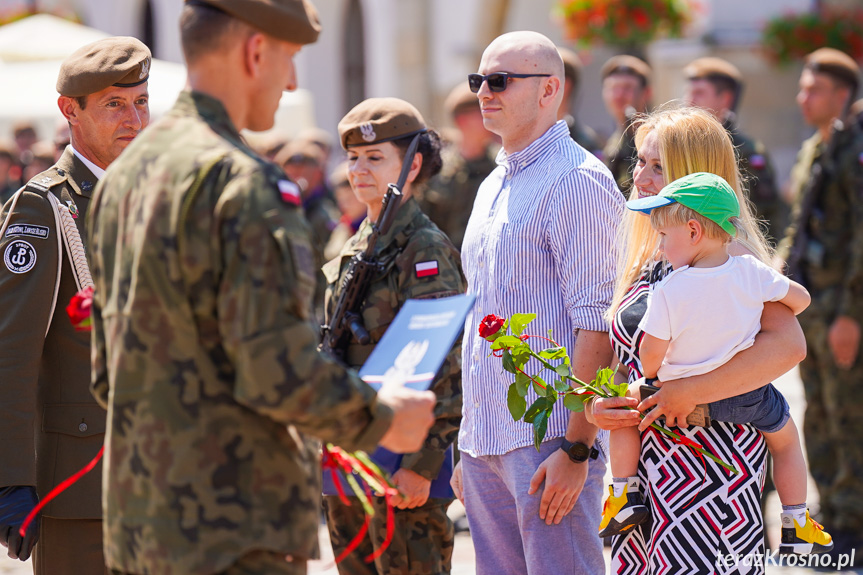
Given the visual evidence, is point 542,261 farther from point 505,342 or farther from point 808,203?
point 808,203

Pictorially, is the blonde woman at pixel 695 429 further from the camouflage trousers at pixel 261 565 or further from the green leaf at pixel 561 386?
the camouflage trousers at pixel 261 565

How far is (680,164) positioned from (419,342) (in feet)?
4.19

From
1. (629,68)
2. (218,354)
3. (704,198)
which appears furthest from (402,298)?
(629,68)

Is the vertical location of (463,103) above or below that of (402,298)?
below

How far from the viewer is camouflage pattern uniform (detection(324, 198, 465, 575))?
379 centimetres

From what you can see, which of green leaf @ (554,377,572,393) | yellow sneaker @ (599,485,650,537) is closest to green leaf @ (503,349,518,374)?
green leaf @ (554,377,572,393)

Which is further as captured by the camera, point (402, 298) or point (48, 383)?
point (402, 298)

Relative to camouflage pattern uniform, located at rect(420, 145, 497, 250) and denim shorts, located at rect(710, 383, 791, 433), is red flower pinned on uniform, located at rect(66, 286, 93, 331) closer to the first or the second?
denim shorts, located at rect(710, 383, 791, 433)

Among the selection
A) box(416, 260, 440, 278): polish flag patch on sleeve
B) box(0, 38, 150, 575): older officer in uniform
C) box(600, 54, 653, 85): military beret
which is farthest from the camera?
box(600, 54, 653, 85): military beret

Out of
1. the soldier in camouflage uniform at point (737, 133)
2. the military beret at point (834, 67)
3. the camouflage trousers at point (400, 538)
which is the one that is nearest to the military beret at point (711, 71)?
the soldier in camouflage uniform at point (737, 133)

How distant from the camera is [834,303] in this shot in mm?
6070

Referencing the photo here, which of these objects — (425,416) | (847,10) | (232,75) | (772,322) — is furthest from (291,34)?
(847,10)

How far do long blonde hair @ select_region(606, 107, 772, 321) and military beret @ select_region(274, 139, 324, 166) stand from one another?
585 centimetres

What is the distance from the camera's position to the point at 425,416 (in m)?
2.35
